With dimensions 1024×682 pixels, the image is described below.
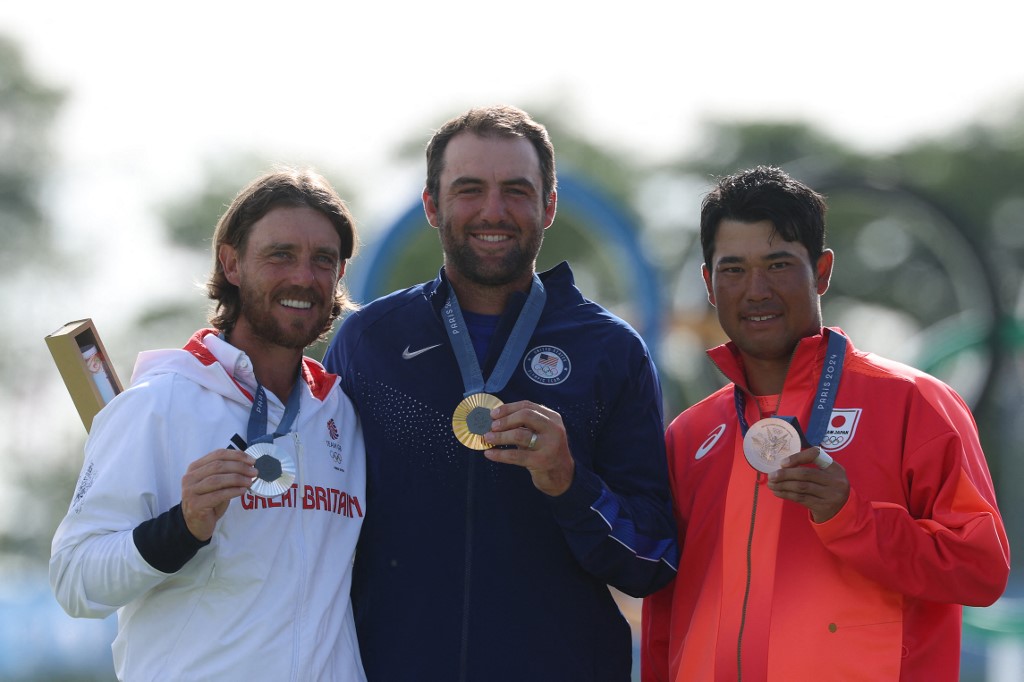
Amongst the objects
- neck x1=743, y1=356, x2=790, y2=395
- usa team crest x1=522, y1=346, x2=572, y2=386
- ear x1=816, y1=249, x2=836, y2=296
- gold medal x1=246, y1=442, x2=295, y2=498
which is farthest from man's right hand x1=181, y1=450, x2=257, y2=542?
ear x1=816, y1=249, x2=836, y2=296

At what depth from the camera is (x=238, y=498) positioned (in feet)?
13.8

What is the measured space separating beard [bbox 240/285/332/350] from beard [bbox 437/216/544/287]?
58 cm

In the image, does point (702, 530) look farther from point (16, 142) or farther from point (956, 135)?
point (956, 135)

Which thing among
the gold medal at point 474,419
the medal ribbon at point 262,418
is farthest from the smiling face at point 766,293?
the medal ribbon at point 262,418

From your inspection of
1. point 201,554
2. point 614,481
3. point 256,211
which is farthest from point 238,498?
point 614,481

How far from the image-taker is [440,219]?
493 cm

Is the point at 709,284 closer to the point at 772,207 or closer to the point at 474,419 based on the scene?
the point at 772,207

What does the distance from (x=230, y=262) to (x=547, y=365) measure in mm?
1247

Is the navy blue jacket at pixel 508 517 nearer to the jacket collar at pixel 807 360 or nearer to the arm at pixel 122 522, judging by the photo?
the jacket collar at pixel 807 360

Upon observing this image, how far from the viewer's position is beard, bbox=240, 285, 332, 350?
14.9 feet

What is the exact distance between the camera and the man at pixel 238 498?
12.9ft

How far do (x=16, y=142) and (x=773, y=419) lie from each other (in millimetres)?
42522

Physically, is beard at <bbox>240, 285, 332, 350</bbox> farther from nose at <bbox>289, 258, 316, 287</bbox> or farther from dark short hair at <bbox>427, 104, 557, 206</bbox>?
dark short hair at <bbox>427, 104, 557, 206</bbox>

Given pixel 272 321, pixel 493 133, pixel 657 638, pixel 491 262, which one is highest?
pixel 493 133
